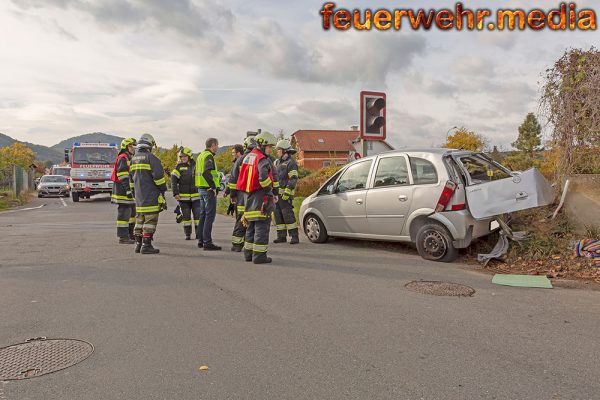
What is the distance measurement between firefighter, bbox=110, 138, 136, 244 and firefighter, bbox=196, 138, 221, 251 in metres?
1.43

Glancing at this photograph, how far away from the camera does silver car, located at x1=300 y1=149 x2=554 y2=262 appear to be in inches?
271

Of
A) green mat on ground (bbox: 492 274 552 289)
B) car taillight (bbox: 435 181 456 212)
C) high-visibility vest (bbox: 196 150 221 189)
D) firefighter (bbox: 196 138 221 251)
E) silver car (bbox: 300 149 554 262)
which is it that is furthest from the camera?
high-visibility vest (bbox: 196 150 221 189)

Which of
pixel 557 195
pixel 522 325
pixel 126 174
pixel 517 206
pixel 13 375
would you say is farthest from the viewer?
pixel 126 174

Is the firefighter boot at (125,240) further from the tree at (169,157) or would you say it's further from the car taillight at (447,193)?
the tree at (169,157)

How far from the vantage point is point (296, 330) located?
4.26 meters

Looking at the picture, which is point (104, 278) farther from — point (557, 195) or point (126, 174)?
point (557, 195)

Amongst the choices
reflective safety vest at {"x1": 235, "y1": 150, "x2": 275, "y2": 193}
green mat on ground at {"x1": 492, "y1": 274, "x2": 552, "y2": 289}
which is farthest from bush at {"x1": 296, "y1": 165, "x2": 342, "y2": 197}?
green mat on ground at {"x1": 492, "y1": 274, "x2": 552, "y2": 289}

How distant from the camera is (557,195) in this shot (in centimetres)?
789

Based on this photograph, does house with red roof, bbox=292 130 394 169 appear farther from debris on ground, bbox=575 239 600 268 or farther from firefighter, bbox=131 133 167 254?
debris on ground, bbox=575 239 600 268

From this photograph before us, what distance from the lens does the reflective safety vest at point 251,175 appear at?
7301 mm


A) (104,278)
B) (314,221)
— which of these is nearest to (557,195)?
(314,221)

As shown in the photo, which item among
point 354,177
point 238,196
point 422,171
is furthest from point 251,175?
point 422,171

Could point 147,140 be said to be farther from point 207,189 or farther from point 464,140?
point 464,140

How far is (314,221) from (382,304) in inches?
171
